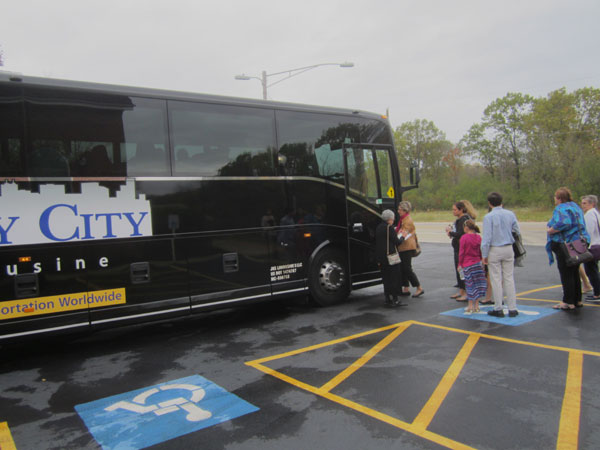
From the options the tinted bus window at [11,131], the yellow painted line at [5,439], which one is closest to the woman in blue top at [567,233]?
the yellow painted line at [5,439]

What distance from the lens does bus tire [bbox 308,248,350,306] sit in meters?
7.77

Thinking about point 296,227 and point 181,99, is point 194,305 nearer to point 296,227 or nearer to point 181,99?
point 296,227

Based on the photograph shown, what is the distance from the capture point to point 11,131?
5.16 metres

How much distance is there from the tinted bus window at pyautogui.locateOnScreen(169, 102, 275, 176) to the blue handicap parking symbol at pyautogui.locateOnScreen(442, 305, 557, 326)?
151 inches

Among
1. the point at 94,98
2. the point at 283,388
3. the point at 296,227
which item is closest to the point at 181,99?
the point at 94,98

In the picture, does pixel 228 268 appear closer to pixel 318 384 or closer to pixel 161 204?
pixel 161 204

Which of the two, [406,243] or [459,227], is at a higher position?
[459,227]

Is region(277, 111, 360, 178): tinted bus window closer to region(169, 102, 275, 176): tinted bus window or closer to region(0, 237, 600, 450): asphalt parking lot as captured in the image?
region(169, 102, 275, 176): tinted bus window

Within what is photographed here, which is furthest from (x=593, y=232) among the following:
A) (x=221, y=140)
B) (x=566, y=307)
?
(x=221, y=140)

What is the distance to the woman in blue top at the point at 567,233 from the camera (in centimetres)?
671

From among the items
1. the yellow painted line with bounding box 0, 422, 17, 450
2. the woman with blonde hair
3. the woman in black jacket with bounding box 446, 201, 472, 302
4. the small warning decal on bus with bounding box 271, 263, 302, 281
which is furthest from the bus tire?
the yellow painted line with bounding box 0, 422, 17, 450

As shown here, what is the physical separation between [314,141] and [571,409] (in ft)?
18.0

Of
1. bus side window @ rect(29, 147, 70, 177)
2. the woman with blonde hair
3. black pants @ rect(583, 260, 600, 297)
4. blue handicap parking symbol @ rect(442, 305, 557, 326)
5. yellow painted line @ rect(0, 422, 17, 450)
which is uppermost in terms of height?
bus side window @ rect(29, 147, 70, 177)

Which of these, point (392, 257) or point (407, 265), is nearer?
point (392, 257)
